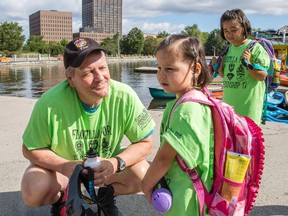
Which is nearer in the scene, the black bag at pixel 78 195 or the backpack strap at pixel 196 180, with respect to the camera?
the backpack strap at pixel 196 180

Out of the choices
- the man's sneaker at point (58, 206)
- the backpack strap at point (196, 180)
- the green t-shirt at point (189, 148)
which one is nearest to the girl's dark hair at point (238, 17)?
the green t-shirt at point (189, 148)

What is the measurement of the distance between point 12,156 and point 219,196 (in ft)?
10.3

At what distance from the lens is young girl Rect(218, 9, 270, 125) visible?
293cm

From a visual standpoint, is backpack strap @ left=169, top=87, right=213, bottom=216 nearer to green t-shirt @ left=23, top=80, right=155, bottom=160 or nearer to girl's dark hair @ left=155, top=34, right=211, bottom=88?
girl's dark hair @ left=155, top=34, right=211, bottom=88

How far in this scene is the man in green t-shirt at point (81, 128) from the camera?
7.05 feet

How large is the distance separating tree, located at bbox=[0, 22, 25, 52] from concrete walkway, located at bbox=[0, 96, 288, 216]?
226 feet

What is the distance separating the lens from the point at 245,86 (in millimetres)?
3029

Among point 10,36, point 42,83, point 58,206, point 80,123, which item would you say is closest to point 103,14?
point 10,36

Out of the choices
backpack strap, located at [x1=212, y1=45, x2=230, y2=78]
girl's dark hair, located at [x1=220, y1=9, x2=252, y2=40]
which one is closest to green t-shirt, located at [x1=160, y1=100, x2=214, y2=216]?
girl's dark hair, located at [x1=220, y1=9, x2=252, y2=40]

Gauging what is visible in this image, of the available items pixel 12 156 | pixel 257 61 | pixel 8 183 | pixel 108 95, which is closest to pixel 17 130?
pixel 12 156

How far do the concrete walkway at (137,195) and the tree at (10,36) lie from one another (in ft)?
226

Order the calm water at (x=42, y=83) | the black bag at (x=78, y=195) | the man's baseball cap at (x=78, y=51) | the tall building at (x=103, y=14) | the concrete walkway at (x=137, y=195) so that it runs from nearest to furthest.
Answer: the black bag at (x=78, y=195), the man's baseball cap at (x=78, y=51), the concrete walkway at (x=137, y=195), the calm water at (x=42, y=83), the tall building at (x=103, y=14)

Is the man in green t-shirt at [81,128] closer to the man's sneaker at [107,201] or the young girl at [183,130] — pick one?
the man's sneaker at [107,201]

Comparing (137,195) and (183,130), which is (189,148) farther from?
(137,195)
